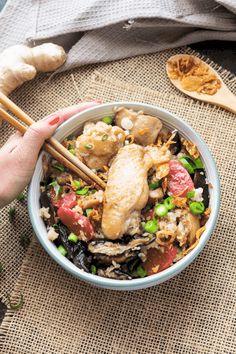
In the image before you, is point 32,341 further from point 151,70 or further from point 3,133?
point 151,70

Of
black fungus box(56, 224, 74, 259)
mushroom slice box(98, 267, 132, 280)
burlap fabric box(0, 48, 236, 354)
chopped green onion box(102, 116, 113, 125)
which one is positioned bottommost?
burlap fabric box(0, 48, 236, 354)

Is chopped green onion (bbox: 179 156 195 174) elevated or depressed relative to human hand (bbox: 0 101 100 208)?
depressed

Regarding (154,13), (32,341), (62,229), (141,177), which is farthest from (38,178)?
(154,13)

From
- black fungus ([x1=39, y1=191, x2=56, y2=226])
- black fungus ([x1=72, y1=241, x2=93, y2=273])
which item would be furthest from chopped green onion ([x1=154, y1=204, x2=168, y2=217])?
black fungus ([x1=39, y1=191, x2=56, y2=226])

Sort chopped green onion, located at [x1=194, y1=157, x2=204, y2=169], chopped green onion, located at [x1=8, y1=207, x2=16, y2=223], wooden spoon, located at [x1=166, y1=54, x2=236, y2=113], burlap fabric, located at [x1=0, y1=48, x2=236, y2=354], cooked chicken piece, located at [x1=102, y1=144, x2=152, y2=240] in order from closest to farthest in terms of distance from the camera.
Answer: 1. cooked chicken piece, located at [x1=102, y1=144, x2=152, y2=240]
2. chopped green onion, located at [x1=194, y1=157, x2=204, y2=169]
3. burlap fabric, located at [x1=0, y1=48, x2=236, y2=354]
4. chopped green onion, located at [x1=8, y1=207, x2=16, y2=223]
5. wooden spoon, located at [x1=166, y1=54, x2=236, y2=113]

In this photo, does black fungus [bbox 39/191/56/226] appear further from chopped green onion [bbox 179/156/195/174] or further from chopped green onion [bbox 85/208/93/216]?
chopped green onion [bbox 179/156/195/174]
